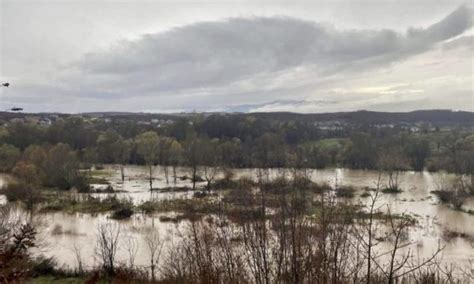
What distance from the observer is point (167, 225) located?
85.1 ft

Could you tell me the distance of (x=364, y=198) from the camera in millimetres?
33469

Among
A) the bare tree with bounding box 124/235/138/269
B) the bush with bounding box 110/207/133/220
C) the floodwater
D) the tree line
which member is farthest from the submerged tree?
the bare tree with bounding box 124/235/138/269

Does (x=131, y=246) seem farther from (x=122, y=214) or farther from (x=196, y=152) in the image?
(x=196, y=152)

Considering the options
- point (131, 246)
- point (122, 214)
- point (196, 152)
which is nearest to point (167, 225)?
point (122, 214)

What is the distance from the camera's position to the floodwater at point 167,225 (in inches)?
784

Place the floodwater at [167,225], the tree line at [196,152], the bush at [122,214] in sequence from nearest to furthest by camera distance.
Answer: the floodwater at [167,225] < the bush at [122,214] < the tree line at [196,152]

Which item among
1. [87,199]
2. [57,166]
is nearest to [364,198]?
[87,199]

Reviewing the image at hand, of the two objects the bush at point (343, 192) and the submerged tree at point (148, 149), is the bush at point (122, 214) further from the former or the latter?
the submerged tree at point (148, 149)

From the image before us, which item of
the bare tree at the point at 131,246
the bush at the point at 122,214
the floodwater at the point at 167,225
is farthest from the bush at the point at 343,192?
the bush at the point at 122,214

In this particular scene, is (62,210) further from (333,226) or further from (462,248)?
(333,226)

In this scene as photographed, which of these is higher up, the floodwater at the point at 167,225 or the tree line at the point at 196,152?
the tree line at the point at 196,152

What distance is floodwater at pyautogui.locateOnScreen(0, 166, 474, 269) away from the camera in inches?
784

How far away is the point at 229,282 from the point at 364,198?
2971 cm

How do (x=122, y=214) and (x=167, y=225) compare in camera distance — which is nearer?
(x=167, y=225)
